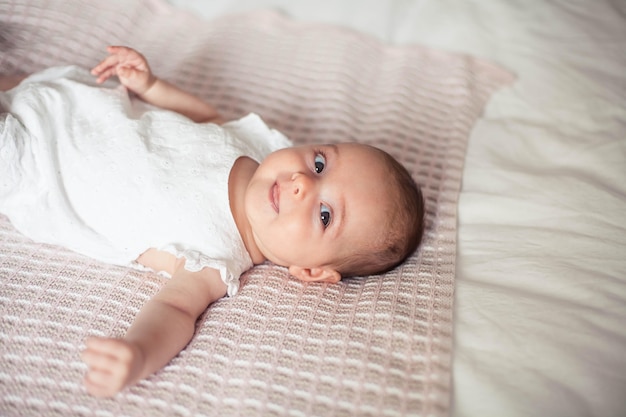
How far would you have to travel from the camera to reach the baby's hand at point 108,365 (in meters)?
0.92

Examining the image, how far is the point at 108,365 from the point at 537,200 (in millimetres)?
Answer: 971

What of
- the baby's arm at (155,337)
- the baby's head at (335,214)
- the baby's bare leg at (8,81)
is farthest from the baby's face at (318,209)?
the baby's bare leg at (8,81)

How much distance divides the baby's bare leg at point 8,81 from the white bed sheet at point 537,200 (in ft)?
2.12

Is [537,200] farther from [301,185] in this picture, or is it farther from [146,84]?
[146,84]

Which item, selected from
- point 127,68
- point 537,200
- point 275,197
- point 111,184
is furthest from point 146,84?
point 537,200

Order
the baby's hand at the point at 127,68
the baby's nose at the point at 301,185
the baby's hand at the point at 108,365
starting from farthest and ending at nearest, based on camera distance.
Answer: the baby's hand at the point at 127,68 → the baby's nose at the point at 301,185 → the baby's hand at the point at 108,365

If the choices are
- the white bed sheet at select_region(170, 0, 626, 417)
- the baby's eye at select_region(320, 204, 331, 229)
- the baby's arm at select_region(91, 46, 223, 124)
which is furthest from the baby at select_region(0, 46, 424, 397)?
the white bed sheet at select_region(170, 0, 626, 417)

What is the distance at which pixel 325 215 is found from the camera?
1209 mm

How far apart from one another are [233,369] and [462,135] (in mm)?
915

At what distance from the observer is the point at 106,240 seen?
1225 millimetres

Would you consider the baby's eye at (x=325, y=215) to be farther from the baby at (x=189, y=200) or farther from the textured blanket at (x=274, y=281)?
the textured blanket at (x=274, y=281)

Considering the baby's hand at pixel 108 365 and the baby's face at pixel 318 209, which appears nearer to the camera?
the baby's hand at pixel 108 365

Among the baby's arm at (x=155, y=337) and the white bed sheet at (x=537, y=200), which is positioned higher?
the white bed sheet at (x=537, y=200)

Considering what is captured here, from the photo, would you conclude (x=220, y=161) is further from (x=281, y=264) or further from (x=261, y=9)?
(x=261, y=9)
